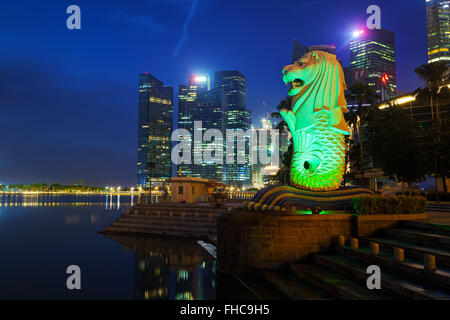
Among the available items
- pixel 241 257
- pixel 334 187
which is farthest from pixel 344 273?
pixel 334 187

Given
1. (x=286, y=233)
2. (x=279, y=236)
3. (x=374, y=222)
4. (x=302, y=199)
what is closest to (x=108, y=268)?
(x=279, y=236)

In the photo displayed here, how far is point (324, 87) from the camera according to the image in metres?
13.1

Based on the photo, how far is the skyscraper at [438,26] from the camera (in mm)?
127062

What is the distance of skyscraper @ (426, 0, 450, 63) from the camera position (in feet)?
417

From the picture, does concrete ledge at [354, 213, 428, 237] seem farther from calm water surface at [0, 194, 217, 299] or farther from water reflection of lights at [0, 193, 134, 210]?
water reflection of lights at [0, 193, 134, 210]

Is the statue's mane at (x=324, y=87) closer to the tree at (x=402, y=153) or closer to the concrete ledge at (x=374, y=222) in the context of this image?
the concrete ledge at (x=374, y=222)

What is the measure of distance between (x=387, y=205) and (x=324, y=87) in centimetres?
566

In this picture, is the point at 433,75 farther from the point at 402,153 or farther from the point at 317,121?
the point at 317,121

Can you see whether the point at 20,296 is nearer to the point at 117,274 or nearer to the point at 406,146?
the point at 117,274

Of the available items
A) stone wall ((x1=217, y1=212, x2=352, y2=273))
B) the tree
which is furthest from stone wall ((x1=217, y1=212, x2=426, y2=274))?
the tree

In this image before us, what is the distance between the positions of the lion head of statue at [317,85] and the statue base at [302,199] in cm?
306

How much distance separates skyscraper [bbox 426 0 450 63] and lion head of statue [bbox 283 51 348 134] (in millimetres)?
142370
